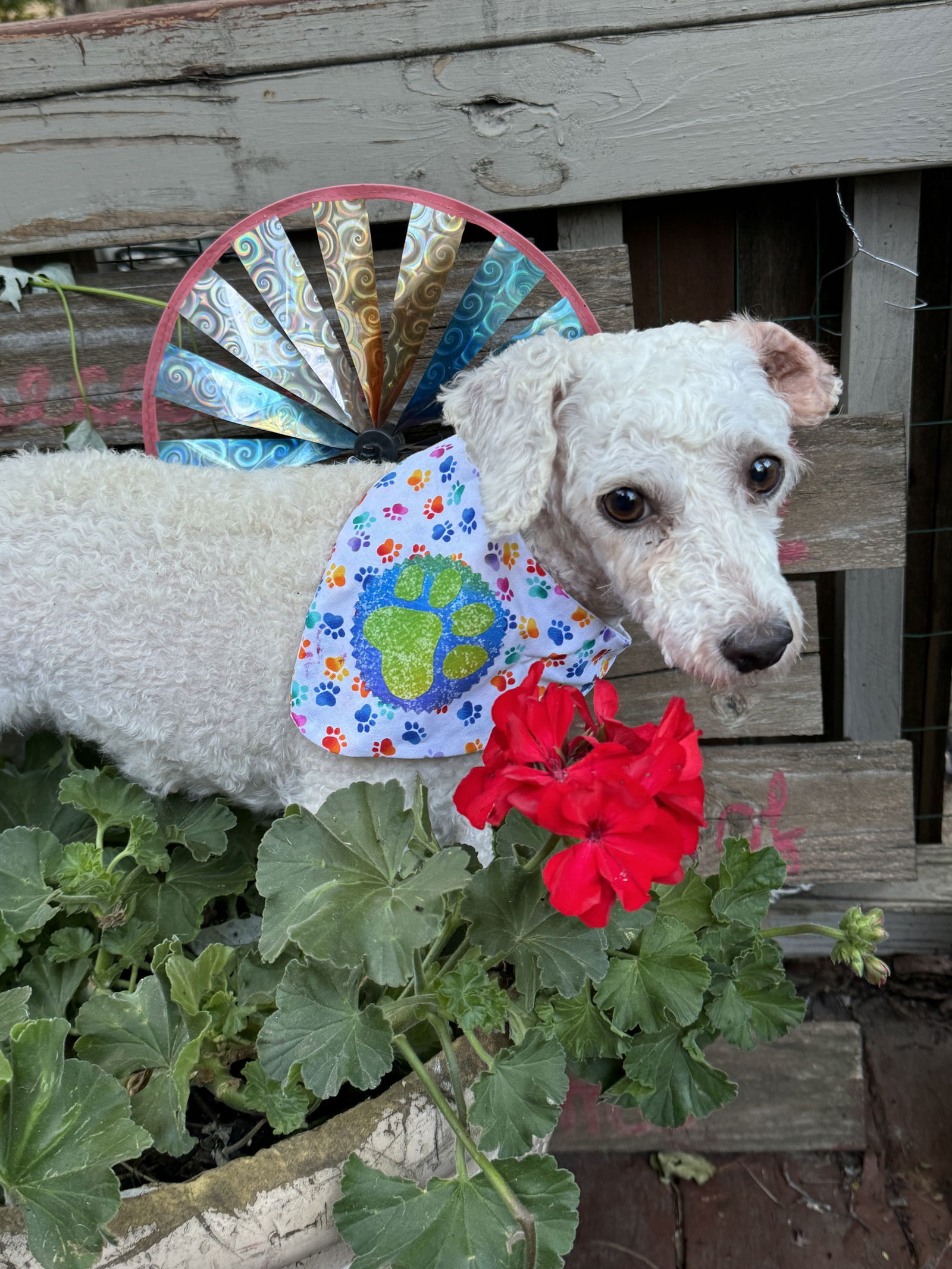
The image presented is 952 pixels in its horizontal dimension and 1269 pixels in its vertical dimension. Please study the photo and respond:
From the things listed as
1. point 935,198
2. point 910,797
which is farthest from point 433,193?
point 910,797

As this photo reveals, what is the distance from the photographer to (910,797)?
Answer: 4.89ft

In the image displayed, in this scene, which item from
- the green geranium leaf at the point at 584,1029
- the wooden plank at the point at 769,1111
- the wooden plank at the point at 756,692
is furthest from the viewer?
the wooden plank at the point at 769,1111

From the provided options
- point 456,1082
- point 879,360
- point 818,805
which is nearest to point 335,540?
point 456,1082

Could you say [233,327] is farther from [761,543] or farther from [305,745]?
[761,543]

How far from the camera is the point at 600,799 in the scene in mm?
636

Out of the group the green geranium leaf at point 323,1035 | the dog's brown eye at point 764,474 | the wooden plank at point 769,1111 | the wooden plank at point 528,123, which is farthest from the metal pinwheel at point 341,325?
the wooden plank at point 769,1111

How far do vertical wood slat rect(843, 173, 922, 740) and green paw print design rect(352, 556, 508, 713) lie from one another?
2.32 ft

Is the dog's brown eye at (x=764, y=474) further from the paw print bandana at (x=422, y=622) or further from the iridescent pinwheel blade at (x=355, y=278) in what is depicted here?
the iridescent pinwheel blade at (x=355, y=278)

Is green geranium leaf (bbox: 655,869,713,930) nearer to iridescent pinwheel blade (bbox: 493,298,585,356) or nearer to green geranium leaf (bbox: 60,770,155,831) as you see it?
green geranium leaf (bbox: 60,770,155,831)

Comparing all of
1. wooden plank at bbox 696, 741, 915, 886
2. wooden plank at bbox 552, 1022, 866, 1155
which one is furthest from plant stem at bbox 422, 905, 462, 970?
wooden plank at bbox 552, 1022, 866, 1155

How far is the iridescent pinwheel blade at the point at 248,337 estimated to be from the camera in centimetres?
112

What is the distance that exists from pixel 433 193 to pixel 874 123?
57 cm

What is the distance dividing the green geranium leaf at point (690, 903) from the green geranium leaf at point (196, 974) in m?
0.43

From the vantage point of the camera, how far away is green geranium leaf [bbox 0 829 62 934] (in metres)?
0.89
